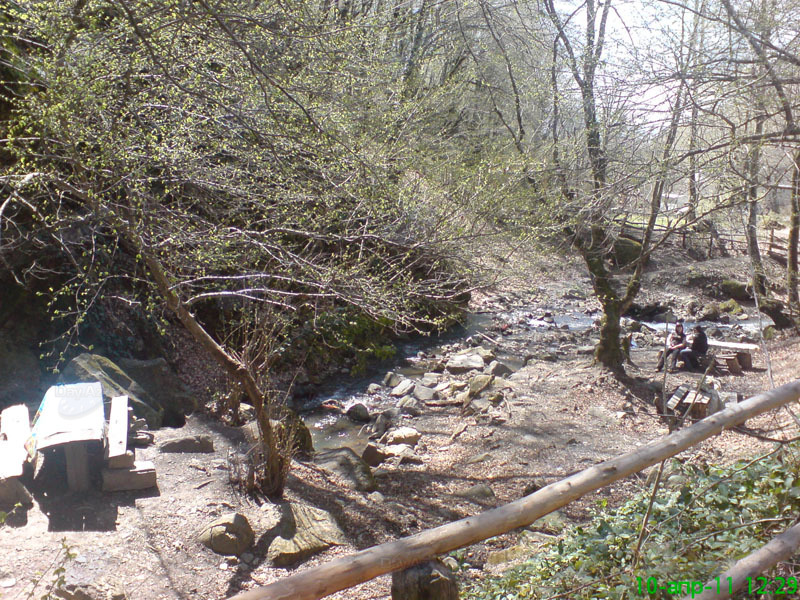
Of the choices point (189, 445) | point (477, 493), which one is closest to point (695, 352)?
point (477, 493)

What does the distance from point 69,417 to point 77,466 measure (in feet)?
1.26

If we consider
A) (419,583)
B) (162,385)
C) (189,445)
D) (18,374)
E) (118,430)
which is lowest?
(189,445)

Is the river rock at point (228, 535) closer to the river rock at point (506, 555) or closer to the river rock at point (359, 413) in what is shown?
the river rock at point (506, 555)

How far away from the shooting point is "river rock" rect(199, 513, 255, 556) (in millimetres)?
4871

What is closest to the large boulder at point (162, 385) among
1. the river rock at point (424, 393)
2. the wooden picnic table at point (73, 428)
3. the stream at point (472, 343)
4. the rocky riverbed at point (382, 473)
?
the rocky riverbed at point (382, 473)

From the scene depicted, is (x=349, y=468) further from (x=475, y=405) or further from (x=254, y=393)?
(x=475, y=405)

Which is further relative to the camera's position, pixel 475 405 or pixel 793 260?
pixel 793 260

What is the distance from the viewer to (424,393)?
10.7 meters

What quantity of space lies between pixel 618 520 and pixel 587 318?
44.7ft

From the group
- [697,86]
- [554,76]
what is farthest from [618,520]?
[554,76]

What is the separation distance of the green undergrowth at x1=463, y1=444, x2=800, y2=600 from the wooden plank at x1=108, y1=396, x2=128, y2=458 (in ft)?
9.98

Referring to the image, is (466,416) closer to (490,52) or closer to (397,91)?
(397,91)

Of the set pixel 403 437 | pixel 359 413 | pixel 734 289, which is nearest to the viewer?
pixel 403 437

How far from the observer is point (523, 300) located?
723 inches
